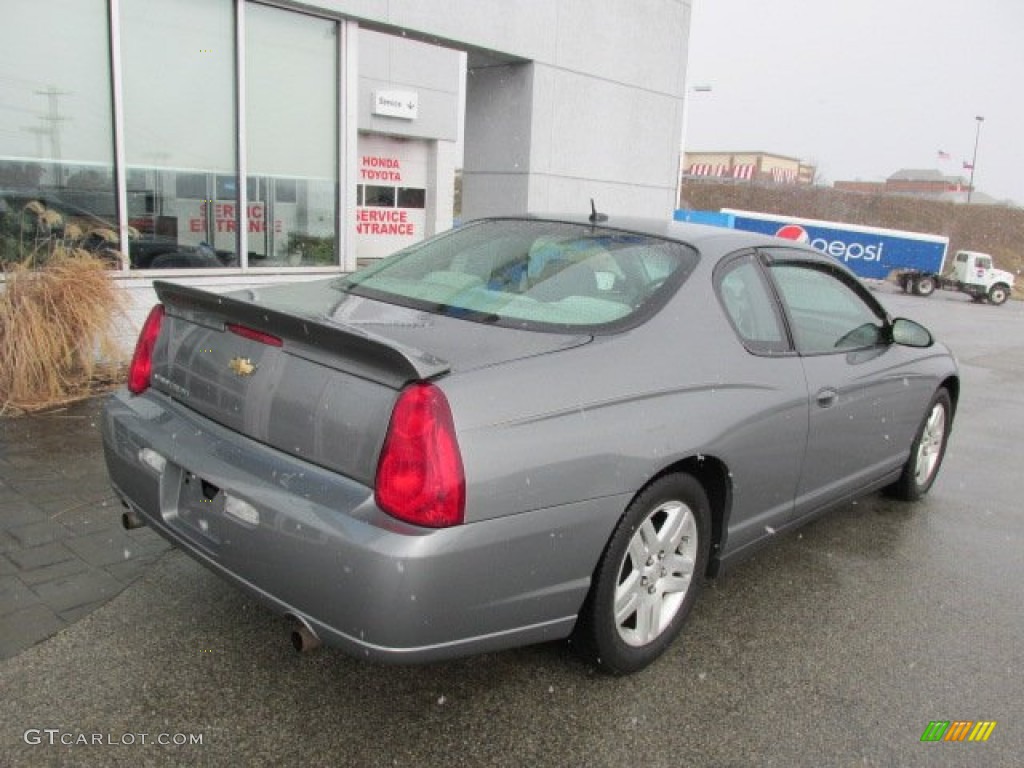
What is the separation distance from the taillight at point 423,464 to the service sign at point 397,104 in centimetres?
1816

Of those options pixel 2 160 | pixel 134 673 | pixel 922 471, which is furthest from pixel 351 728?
pixel 2 160

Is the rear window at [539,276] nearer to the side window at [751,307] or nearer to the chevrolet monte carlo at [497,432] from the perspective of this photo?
the chevrolet monte carlo at [497,432]

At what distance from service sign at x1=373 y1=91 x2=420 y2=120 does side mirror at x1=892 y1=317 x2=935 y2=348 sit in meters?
16.6

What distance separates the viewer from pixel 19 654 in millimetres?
2850

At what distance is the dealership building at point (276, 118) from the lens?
672 centimetres

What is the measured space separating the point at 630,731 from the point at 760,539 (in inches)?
43.7

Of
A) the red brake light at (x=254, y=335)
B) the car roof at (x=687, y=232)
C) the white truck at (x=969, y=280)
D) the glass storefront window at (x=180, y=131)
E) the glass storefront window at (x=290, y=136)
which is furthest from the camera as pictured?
the white truck at (x=969, y=280)

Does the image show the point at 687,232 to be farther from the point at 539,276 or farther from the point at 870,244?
the point at 870,244

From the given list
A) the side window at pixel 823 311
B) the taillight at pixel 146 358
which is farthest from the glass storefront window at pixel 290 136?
the side window at pixel 823 311

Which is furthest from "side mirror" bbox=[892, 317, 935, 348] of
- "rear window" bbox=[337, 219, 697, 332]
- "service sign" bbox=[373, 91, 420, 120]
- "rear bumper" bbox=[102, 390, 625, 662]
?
"service sign" bbox=[373, 91, 420, 120]

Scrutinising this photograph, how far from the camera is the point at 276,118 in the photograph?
25.9 feet

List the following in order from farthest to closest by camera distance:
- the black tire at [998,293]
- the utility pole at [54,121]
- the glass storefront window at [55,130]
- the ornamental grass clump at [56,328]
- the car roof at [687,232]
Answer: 1. the black tire at [998,293]
2. the utility pole at [54,121]
3. the glass storefront window at [55,130]
4. the ornamental grass clump at [56,328]
5. the car roof at [687,232]

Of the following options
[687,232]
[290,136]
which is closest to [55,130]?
[290,136]

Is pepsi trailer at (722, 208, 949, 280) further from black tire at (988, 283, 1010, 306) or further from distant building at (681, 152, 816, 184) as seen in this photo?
distant building at (681, 152, 816, 184)
